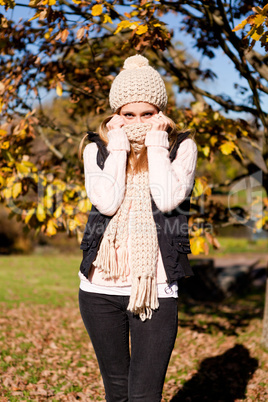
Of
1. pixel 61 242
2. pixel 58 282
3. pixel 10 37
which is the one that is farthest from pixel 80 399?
pixel 61 242

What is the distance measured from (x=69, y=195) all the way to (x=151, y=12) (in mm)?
1689

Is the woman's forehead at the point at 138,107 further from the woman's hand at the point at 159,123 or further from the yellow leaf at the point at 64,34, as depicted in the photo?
the yellow leaf at the point at 64,34

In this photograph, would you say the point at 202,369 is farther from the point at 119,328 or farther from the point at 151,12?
the point at 151,12

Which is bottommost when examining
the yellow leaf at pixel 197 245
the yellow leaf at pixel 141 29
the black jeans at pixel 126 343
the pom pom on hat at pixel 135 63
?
the black jeans at pixel 126 343

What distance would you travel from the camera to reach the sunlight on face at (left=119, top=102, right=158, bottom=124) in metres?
2.20

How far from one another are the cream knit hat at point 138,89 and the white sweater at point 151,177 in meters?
0.18

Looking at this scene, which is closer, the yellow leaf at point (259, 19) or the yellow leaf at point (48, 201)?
the yellow leaf at point (259, 19)

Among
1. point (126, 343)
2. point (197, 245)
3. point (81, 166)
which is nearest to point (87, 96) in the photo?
point (81, 166)

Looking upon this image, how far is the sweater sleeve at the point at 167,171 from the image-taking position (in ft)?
6.56

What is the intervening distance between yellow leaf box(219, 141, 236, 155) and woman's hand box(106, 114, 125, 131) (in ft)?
6.15

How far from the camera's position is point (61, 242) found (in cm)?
1541

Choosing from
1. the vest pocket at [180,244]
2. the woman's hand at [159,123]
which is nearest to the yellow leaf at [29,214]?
the woman's hand at [159,123]

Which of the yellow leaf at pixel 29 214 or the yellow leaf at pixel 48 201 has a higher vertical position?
the yellow leaf at pixel 48 201

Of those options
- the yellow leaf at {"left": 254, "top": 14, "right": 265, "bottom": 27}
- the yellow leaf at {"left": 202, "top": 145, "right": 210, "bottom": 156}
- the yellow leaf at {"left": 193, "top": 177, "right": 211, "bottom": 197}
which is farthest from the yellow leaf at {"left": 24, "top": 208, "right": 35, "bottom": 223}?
the yellow leaf at {"left": 254, "top": 14, "right": 265, "bottom": 27}
